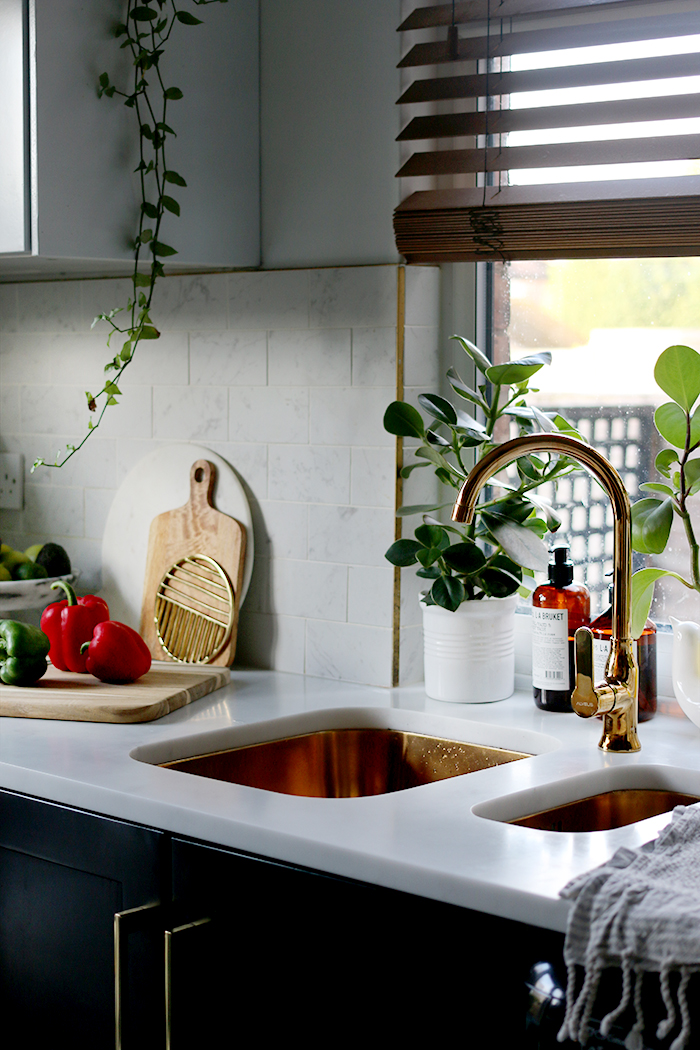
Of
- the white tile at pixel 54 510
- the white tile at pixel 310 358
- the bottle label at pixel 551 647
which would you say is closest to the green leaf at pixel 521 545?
the bottle label at pixel 551 647

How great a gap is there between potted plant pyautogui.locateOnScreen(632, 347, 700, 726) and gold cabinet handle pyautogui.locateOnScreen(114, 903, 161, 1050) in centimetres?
72

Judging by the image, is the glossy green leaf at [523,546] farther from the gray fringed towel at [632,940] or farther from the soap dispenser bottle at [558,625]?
the gray fringed towel at [632,940]

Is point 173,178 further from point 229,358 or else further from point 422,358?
point 422,358

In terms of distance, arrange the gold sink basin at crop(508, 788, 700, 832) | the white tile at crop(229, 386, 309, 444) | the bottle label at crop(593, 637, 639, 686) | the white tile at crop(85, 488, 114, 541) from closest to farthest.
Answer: the gold sink basin at crop(508, 788, 700, 832) → the bottle label at crop(593, 637, 639, 686) → the white tile at crop(229, 386, 309, 444) → the white tile at crop(85, 488, 114, 541)

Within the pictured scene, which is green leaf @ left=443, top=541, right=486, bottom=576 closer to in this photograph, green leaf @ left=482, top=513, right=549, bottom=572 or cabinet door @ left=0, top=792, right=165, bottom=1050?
green leaf @ left=482, top=513, right=549, bottom=572

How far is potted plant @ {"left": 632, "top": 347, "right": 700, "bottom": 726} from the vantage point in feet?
5.32

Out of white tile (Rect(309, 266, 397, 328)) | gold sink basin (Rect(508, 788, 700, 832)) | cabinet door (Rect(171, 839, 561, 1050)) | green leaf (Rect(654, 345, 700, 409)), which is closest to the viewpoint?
cabinet door (Rect(171, 839, 561, 1050))

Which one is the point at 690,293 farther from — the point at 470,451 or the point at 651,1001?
the point at 651,1001

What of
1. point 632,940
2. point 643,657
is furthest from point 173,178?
point 632,940

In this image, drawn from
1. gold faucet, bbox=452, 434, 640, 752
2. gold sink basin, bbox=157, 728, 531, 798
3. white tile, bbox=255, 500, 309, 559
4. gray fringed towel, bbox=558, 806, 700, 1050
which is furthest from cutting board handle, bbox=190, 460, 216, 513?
gray fringed towel, bbox=558, 806, 700, 1050

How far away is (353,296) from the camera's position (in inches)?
78.4

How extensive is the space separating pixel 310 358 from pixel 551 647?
24.4 inches

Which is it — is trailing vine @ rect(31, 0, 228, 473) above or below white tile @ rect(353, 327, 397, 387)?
above

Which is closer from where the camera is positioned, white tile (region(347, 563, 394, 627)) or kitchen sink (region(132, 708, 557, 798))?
kitchen sink (region(132, 708, 557, 798))
